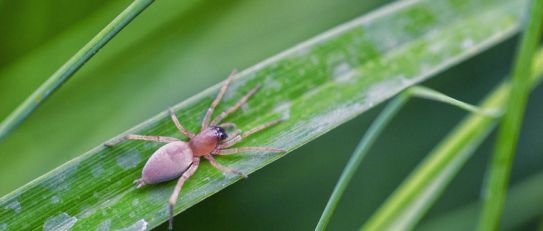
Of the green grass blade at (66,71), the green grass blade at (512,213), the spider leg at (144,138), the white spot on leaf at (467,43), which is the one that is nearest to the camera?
the green grass blade at (66,71)

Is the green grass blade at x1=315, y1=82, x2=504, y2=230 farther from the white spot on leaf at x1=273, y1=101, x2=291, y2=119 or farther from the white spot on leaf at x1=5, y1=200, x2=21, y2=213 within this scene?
the white spot on leaf at x1=5, y1=200, x2=21, y2=213

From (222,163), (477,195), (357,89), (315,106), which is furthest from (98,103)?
(477,195)

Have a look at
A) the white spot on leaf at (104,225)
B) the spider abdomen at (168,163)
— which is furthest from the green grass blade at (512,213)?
the white spot on leaf at (104,225)

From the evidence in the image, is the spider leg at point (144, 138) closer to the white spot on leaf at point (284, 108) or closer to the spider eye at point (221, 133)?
the spider eye at point (221, 133)

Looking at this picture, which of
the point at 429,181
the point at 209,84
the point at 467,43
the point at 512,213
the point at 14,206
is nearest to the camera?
the point at 14,206

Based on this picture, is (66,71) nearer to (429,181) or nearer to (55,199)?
(55,199)

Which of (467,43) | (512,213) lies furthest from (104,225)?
(512,213)

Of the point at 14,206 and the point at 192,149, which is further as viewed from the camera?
the point at 192,149
